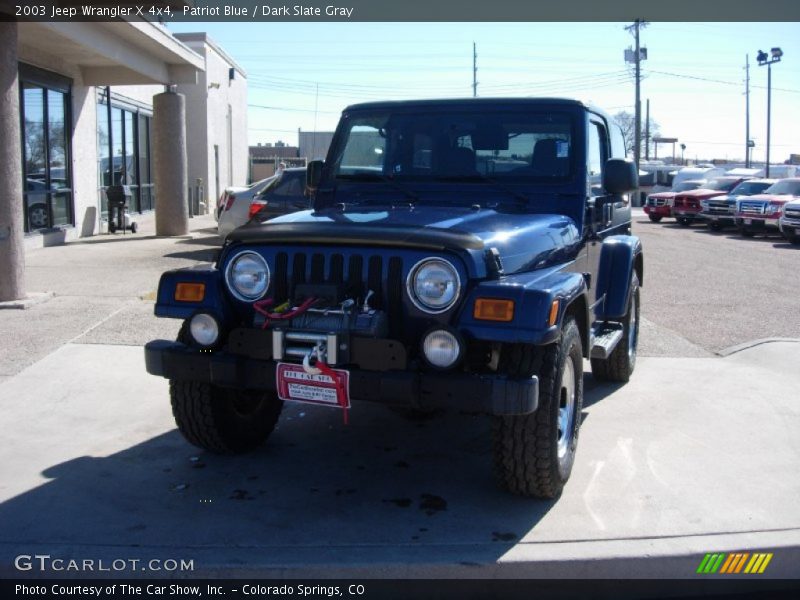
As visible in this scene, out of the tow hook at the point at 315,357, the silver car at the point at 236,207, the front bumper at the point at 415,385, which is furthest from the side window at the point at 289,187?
the tow hook at the point at 315,357

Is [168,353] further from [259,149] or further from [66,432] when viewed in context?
[259,149]

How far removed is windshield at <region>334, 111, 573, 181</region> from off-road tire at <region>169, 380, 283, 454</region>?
5.25ft

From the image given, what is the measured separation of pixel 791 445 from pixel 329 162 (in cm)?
338

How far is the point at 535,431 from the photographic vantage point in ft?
13.1

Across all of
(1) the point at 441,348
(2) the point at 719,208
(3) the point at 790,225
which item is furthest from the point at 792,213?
(1) the point at 441,348

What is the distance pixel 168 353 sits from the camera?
168 inches

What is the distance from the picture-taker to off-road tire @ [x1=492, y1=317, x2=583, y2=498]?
3904mm

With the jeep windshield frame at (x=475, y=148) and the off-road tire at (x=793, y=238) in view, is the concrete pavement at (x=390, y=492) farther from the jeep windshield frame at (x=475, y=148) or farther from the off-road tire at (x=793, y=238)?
the off-road tire at (x=793, y=238)

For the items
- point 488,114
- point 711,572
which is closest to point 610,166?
point 488,114

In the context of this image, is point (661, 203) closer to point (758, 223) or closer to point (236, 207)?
point (758, 223)

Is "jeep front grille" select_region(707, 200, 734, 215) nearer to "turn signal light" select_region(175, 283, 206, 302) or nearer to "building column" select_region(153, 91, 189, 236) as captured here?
"building column" select_region(153, 91, 189, 236)

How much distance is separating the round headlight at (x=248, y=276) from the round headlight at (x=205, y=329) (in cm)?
20

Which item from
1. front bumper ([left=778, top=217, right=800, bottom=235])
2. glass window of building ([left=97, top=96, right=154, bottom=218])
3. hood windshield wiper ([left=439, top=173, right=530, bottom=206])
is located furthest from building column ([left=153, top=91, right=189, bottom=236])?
front bumper ([left=778, top=217, right=800, bottom=235])

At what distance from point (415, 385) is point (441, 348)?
199 mm
